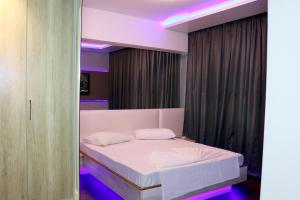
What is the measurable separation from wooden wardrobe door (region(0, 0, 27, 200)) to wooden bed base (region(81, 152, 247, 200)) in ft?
3.06

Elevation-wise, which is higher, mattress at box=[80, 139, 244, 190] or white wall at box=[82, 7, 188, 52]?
white wall at box=[82, 7, 188, 52]

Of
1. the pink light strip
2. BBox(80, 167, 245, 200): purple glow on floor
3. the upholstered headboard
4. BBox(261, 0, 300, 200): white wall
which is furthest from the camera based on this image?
the upholstered headboard

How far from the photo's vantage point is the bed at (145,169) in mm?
2469

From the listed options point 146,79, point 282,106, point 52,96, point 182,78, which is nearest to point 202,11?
point 182,78

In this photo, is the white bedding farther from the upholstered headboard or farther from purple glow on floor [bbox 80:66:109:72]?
purple glow on floor [bbox 80:66:109:72]

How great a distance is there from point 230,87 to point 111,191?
2.58 m

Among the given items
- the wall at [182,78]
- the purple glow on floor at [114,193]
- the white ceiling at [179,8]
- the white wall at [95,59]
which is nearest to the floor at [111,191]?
the purple glow on floor at [114,193]

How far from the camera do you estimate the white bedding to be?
97.6 inches

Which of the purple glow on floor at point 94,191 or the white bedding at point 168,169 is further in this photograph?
the purple glow on floor at point 94,191

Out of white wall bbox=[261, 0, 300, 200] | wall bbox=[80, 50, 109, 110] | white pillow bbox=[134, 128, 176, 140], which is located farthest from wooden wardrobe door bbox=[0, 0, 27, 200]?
wall bbox=[80, 50, 109, 110]

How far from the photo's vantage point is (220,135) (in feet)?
14.0

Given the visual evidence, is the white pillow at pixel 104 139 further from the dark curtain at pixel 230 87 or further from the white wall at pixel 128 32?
the dark curtain at pixel 230 87

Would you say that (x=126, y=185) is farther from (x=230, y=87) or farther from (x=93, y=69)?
(x=93, y=69)

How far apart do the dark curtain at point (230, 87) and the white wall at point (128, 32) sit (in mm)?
528
